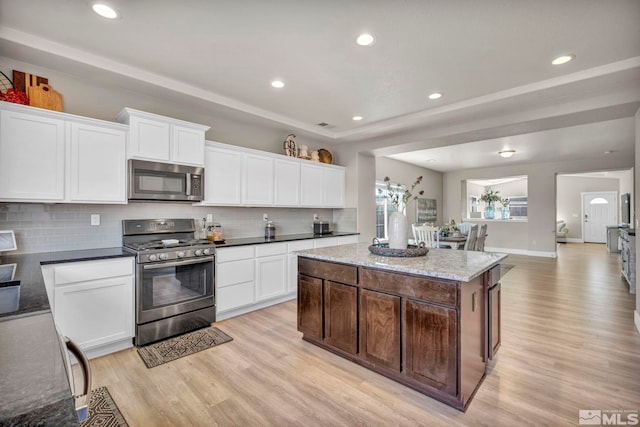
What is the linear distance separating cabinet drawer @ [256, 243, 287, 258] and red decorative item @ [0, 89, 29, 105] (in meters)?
2.53

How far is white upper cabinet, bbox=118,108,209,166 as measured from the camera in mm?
2904

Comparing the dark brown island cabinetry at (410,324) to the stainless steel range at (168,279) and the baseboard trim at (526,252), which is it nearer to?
the stainless steel range at (168,279)

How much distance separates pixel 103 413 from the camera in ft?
6.24

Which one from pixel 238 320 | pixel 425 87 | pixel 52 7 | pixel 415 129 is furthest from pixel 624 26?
pixel 238 320

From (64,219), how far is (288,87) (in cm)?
256

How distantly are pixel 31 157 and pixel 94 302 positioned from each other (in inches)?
51.1

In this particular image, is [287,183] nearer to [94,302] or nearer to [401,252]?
[401,252]

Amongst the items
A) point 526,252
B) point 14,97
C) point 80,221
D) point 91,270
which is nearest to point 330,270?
point 91,270

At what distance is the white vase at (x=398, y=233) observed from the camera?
2604 millimetres

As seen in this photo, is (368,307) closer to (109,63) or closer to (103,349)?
(103,349)

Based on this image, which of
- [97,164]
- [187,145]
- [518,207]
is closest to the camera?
[97,164]

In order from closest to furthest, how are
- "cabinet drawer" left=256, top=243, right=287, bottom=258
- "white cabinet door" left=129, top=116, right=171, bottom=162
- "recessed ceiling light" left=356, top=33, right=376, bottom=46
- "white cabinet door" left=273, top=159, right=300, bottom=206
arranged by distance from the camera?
"recessed ceiling light" left=356, top=33, right=376, bottom=46
"white cabinet door" left=129, top=116, right=171, bottom=162
"cabinet drawer" left=256, top=243, right=287, bottom=258
"white cabinet door" left=273, top=159, right=300, bottom=206

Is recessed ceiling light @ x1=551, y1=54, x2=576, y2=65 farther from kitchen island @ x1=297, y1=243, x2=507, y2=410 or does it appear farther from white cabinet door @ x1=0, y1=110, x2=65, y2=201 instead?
white cabinet door @ x1=0, y1=110, x2=65, y2=201

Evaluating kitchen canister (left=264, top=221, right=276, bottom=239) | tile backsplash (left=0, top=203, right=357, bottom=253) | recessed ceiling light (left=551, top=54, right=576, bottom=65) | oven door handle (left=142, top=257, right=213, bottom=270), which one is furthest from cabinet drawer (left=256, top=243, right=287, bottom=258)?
recessed ceiling light (left=551, top=54, right=576, bottom=65)
